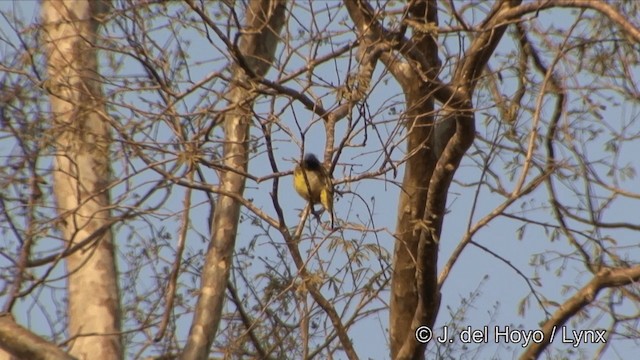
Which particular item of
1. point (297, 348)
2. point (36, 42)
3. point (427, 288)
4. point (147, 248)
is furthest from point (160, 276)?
point (427, 288)

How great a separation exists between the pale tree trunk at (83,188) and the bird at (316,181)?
1025 millimetres

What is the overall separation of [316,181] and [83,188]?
147cm

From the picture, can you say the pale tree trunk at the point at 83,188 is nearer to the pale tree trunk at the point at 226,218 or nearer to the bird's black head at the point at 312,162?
the pale tree trunk at the point at 226,218

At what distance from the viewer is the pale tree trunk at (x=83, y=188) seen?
5.31 m

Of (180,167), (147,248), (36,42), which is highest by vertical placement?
(36,42)

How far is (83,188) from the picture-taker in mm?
5613

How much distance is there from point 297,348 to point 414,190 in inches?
73.2

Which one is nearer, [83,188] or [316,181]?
[316,181]

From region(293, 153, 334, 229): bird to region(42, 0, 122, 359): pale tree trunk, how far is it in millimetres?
1025

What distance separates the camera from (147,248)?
633cm

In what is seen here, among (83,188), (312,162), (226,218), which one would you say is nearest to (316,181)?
(312,162)

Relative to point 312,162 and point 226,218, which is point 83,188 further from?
point 312,162

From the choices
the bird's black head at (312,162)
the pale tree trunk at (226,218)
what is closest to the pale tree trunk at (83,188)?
the pale tree trunk at (226,218)

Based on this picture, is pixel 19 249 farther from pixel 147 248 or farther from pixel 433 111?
pixel 433 111
